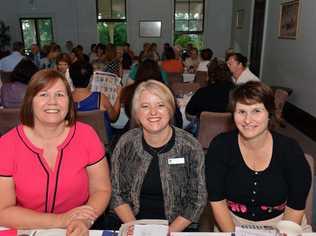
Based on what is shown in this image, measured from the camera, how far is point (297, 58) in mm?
5398

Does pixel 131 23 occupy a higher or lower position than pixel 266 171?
higher

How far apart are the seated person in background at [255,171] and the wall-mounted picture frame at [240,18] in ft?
26.4

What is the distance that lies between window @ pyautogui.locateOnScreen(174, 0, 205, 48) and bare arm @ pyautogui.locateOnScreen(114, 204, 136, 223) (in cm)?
976

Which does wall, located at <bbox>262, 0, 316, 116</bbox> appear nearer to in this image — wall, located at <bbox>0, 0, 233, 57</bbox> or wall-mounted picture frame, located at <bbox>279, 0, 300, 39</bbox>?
wall-mounted picture frame, located at <bbox>279, 0, 300, 39</bbox>

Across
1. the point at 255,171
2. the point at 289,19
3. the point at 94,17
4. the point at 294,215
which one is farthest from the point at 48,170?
the point at 94,17

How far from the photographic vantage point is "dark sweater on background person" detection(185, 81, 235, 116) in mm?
3287

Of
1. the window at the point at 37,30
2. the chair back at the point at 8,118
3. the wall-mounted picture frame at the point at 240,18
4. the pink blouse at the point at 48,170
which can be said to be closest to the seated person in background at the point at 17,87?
the chair back at the point at 8,118

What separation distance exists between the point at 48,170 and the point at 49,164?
0.10 feet

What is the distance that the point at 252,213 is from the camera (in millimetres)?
1681

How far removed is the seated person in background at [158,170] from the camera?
171 centimetres

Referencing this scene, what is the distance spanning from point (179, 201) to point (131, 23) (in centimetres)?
993

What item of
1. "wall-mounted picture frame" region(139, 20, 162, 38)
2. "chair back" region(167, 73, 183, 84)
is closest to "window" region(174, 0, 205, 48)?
"wall-mounted picture frame" region(139, 20, 162, 38)

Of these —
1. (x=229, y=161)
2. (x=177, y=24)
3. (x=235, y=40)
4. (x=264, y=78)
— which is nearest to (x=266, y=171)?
(x=229, y=161)

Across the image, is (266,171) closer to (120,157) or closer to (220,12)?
(120,157)
